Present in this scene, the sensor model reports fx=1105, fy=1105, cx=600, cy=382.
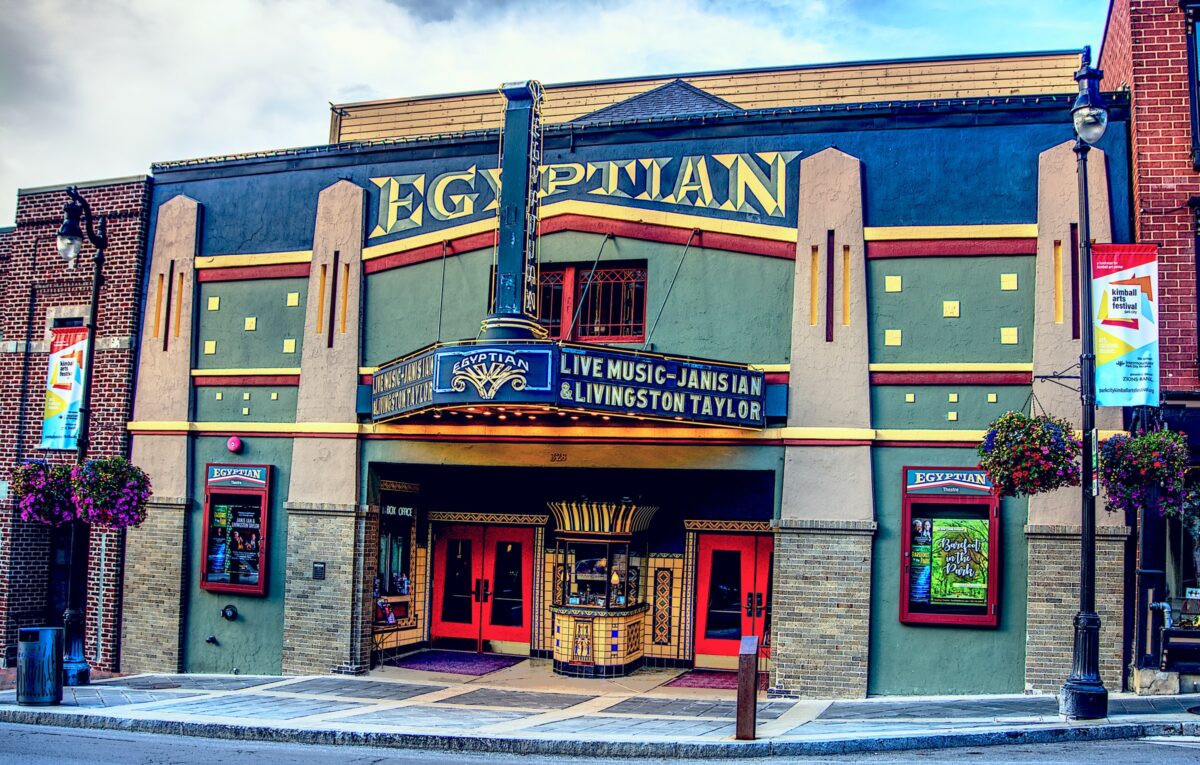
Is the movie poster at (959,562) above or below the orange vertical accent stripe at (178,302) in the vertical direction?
below

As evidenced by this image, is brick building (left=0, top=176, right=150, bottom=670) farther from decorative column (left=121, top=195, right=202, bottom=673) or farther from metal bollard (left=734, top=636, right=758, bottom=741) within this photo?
metal bollard (left=734, top=636, right=758, bottom=741)

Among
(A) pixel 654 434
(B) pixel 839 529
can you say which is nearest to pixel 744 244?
(A) pixel 654 434

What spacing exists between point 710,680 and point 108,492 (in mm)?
9461

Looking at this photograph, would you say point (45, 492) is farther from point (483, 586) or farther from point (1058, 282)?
point (1058, 282)

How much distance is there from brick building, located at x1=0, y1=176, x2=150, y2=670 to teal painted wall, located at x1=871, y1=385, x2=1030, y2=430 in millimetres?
Result: 12652

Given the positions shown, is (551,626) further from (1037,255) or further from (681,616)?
(1037,255)

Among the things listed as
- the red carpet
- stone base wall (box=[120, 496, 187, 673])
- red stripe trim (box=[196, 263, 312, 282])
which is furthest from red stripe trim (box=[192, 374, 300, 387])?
the red carpet

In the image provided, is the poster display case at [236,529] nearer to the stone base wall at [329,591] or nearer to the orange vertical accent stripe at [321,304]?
the stone base wall at [329,591]

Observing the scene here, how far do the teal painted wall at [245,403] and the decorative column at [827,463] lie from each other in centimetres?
821

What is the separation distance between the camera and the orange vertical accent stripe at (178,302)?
18.8 meters

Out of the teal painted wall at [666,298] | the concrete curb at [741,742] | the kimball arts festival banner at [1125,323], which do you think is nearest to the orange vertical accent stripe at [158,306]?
the teal painted wall at [666,298]

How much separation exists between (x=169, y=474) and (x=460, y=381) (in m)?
7.51

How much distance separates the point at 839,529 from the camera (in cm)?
1483

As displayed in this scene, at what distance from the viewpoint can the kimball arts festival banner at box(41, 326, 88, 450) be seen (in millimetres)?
19203
